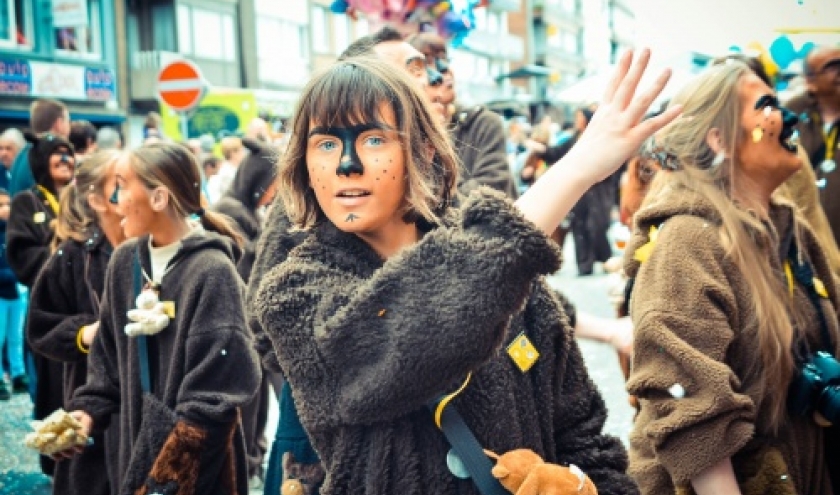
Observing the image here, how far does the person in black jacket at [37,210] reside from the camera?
6.54 m

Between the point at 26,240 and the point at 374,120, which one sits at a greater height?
the point at 374,120

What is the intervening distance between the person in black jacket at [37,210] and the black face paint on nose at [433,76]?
331cm

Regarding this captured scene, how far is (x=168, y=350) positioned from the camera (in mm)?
3508

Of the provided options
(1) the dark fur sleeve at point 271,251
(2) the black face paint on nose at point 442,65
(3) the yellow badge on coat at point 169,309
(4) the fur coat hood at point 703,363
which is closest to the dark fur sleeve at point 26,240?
→ (3) the yellow badge on coat at point 169,309

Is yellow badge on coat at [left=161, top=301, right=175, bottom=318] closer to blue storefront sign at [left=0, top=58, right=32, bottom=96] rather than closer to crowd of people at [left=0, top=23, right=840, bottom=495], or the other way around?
crowd of people at [left=0, top=23, right=840, bottom=495]

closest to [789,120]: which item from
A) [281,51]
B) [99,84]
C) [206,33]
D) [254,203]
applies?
[254,203]

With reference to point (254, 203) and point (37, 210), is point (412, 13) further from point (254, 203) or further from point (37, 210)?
point (37, 210)

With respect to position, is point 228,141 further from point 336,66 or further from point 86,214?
point 336,66

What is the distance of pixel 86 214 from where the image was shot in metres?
4.76

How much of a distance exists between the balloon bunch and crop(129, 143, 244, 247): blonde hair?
3.67 feet

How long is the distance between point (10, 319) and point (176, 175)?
5.33 m

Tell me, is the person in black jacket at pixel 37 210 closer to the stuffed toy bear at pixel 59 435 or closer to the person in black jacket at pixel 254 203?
the person in black jacket at pixel 254 203

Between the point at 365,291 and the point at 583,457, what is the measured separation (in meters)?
0.57

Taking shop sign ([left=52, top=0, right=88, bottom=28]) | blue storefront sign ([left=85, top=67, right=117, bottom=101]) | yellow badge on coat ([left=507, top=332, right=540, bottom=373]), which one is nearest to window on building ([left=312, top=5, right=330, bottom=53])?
blue storefront sign ([left=85, top=67, right=117, bottom=101])
